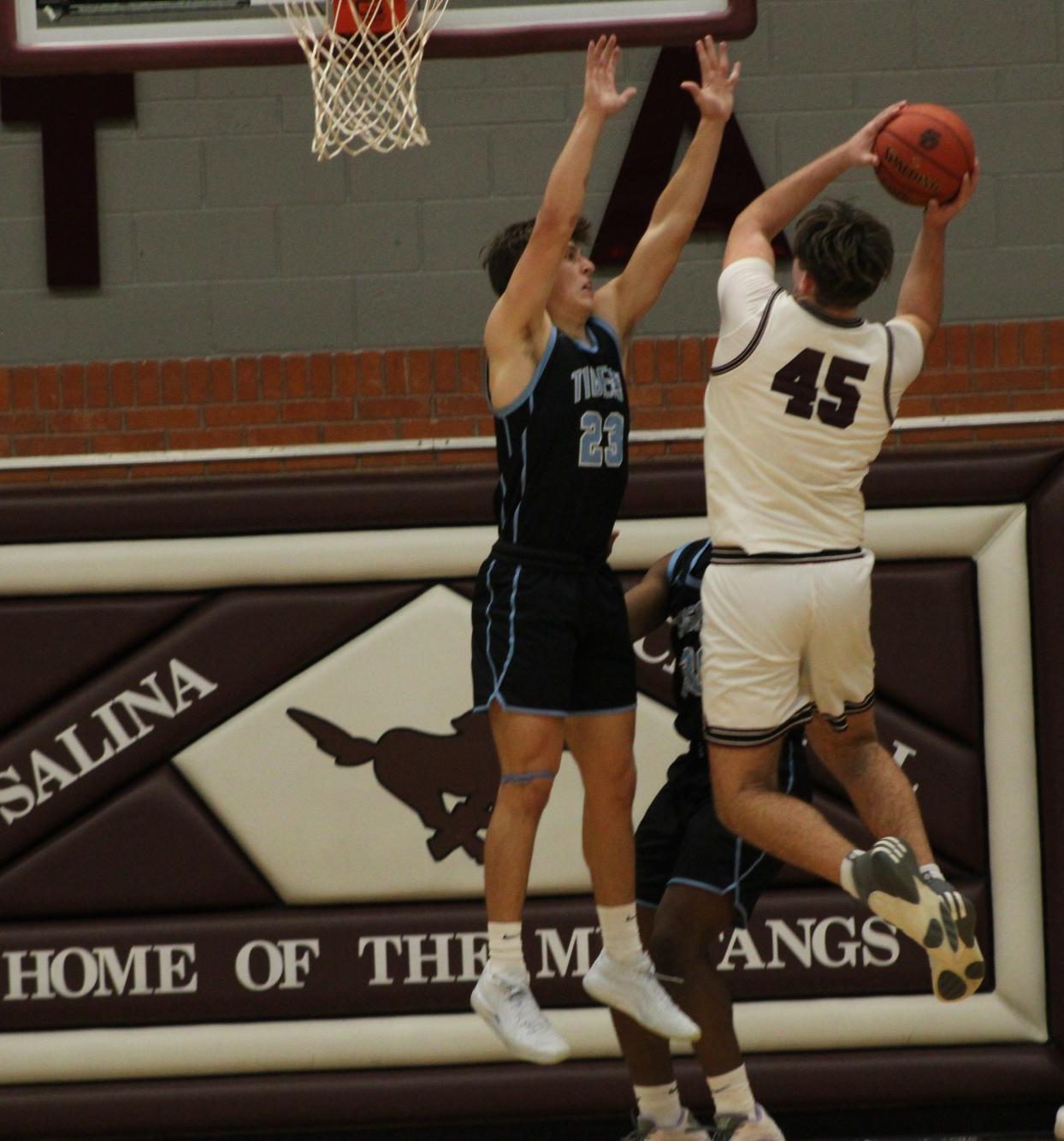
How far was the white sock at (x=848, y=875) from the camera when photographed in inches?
174

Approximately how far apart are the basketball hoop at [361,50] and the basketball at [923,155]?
1.60 meters

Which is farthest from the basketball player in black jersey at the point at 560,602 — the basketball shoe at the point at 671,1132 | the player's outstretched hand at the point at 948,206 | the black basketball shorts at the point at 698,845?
the player's outstretched hand at the point at 948,206

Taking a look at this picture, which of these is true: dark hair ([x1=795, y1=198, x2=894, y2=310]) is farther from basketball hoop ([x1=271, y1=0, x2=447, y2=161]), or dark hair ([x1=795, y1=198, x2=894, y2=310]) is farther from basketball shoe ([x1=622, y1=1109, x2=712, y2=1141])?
basketball shoe ([x1=622, y1=1109, x2=712, y2=1141])

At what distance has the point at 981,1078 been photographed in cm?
628

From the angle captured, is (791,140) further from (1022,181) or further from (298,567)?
(298,567)

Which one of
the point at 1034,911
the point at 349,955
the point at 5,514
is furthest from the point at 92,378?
the point at 1034,911

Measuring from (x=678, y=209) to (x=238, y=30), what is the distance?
2.15 m

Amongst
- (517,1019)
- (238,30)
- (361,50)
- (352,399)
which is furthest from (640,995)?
(238,30)

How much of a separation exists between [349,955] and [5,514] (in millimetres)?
2129

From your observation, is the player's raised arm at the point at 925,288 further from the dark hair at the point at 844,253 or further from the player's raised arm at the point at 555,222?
the player's raised arm at the point at 555,222

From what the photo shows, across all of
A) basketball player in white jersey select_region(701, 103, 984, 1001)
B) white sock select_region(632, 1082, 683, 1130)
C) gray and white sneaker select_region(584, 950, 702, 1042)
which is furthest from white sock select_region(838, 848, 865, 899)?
white sock select_region(632, 1082, 683, 1130)

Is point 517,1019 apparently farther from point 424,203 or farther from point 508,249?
point 424,203

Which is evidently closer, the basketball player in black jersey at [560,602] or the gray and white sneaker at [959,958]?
the gray and white sneaker at [959,958]

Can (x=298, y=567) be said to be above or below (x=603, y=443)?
below
